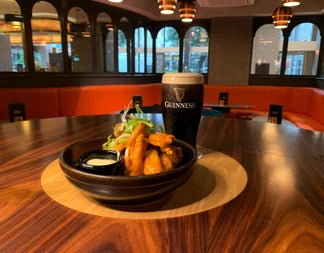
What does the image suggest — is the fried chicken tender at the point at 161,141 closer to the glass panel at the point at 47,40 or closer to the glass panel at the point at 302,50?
the glass panel at the point at 47,40

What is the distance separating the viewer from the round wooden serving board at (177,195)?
1.81 ft

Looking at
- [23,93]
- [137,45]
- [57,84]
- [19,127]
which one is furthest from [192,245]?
[137,45]

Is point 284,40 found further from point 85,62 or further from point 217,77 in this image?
point 85,62

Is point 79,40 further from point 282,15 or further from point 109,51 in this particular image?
point 282,15

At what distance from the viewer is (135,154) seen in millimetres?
617

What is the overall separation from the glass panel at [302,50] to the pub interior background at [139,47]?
0.02 m

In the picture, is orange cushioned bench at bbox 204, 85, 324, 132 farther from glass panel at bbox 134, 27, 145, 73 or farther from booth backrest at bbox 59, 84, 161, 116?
booth backrest at bbox 59, 84, 161, 116

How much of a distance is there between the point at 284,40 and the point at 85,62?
459 centimetres

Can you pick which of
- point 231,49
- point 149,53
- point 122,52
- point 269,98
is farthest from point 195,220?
point 149,53

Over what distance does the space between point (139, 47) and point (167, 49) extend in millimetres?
963

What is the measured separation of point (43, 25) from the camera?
482 cm

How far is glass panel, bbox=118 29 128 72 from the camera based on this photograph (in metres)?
5.86

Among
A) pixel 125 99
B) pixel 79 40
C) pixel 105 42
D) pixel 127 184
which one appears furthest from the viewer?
pixel 105 42

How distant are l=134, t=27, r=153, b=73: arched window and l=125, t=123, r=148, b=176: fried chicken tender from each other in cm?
600
